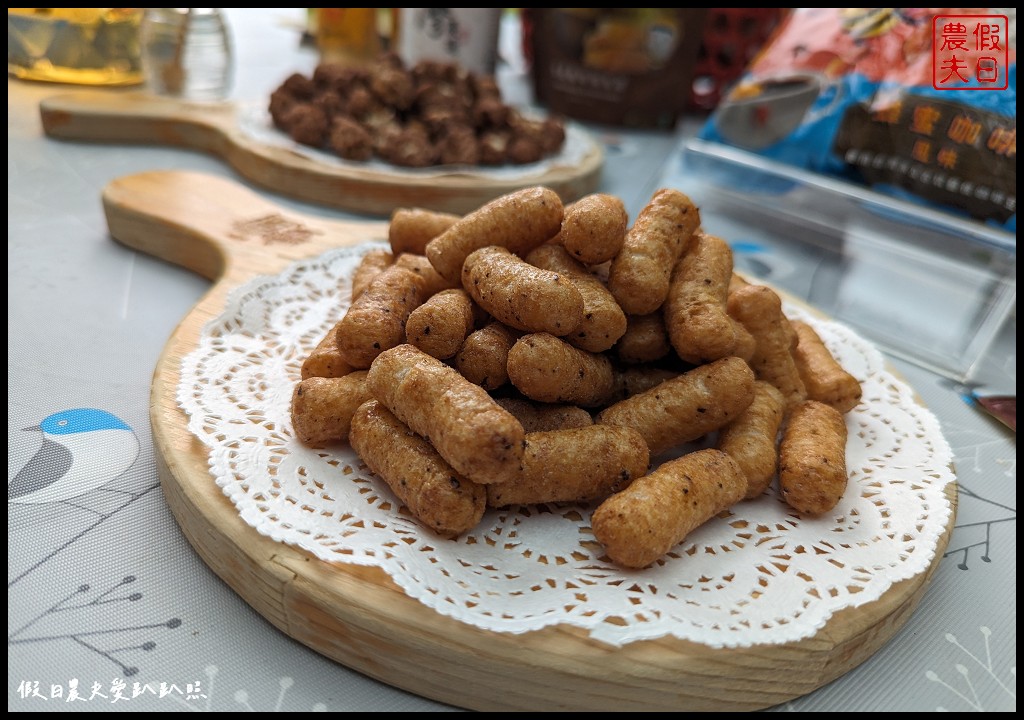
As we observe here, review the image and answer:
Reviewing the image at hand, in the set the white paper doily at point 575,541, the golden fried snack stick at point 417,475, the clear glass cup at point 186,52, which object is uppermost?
the clear glass cup at point 186,52

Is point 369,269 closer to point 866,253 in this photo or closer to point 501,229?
point 501,229

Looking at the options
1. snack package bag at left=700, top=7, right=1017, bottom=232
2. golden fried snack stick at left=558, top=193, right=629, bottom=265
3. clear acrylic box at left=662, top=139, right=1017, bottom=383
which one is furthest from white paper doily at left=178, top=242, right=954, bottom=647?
snack package bag at left=700, top=7, right=1017, bottom=232

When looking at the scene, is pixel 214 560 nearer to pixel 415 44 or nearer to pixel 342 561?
pixel 342 561

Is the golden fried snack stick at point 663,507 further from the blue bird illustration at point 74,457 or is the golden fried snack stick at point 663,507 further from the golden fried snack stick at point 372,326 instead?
the blue bird illustration at point 74,457

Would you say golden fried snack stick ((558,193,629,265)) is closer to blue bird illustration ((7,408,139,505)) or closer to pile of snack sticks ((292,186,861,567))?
pile of snack sticks ((292,186,861,567))

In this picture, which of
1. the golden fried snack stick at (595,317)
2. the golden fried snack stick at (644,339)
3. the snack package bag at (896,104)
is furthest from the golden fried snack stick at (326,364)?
the snack package bag at (896,104)

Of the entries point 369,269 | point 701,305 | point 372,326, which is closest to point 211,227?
point 369,269
